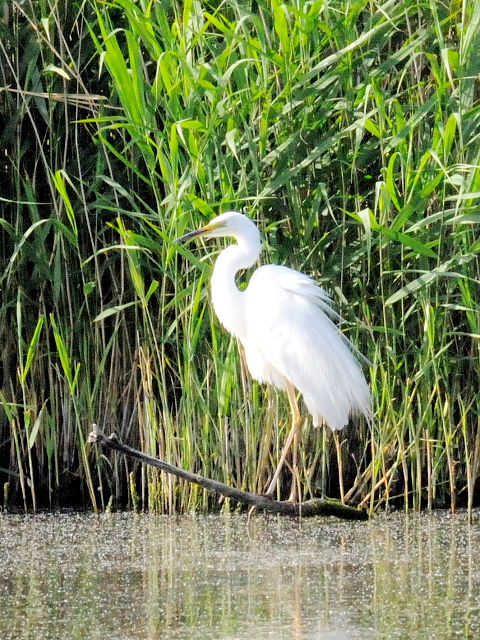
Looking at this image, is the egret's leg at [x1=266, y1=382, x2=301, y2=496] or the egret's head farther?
the egret's leg at [x1=266, y1=382, x2=301, y2=496]

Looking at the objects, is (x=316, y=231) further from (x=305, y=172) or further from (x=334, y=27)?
(x=334, y=27)

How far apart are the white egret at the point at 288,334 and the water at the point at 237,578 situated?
1.13ft

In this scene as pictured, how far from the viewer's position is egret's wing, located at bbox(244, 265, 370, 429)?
14.8 ft

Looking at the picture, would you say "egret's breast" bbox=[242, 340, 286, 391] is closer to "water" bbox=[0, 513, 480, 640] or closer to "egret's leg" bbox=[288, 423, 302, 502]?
"egret's leg" bbox=[288, 423, 302, 502]

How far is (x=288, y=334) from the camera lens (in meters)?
4.69

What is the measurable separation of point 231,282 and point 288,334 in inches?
13.2

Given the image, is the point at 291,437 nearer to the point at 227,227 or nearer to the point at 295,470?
the point at 295,470

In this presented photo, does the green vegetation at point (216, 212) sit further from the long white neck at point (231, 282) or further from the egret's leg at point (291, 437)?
the egret's leg at point (291, 437)

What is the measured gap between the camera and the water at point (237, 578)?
3199 millimetres

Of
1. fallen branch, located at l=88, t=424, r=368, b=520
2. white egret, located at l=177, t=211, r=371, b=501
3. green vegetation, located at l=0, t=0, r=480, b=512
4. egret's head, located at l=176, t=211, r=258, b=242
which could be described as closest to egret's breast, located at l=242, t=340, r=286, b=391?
white egret, located at l=177, t=211, r=371, b=501

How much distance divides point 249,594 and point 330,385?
1178 millimetres

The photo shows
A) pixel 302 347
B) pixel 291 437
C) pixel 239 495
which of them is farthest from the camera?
pixel 302 347

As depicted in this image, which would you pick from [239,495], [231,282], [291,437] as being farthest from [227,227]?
[239,495]

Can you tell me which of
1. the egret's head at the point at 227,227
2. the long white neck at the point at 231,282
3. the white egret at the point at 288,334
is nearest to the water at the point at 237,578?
the white egret at the point at 288,334
